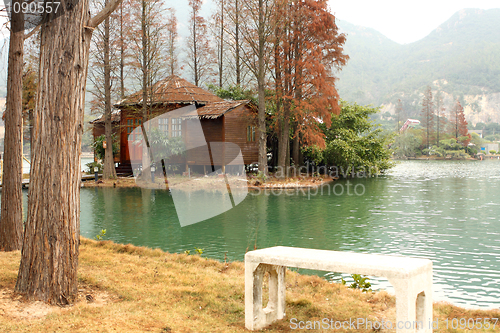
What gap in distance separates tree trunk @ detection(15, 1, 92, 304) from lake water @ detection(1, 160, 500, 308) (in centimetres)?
355

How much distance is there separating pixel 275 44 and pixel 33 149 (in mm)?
19346

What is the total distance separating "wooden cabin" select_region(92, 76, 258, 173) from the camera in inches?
953

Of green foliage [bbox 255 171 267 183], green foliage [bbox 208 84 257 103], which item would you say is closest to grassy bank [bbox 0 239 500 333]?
green foliage [bbox 255 171 267 183]

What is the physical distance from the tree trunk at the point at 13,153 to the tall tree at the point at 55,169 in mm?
2765

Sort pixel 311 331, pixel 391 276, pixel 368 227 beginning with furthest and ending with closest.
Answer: pixel 368 227 < pixel 311 331 < pixel 391 276

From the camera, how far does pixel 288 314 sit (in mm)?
4387

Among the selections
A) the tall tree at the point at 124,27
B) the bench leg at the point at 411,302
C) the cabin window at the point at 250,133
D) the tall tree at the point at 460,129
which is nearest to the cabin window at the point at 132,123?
the tall tree at the point at 124,27

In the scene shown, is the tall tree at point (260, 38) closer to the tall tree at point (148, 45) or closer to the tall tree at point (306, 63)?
the tall tree at point (306, 63)

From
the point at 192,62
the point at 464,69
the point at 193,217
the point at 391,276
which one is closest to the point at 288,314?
the point at 391,276

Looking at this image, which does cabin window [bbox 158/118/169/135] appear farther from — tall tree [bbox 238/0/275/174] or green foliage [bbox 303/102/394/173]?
green foliage [bbox 303/102/394/173]

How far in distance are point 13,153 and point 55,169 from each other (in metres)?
3.16

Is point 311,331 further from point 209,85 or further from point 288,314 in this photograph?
point 209,85

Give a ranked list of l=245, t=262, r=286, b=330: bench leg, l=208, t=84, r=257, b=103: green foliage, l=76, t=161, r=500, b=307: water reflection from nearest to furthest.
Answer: l=245, t=262, r=286, b=330: bench leg
l=76, t=161, r=500, b=307: water reflection
l=208, t=84, r=257, b=103: green foliage

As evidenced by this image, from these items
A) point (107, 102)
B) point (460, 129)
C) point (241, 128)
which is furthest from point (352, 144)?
point (460, 129)
